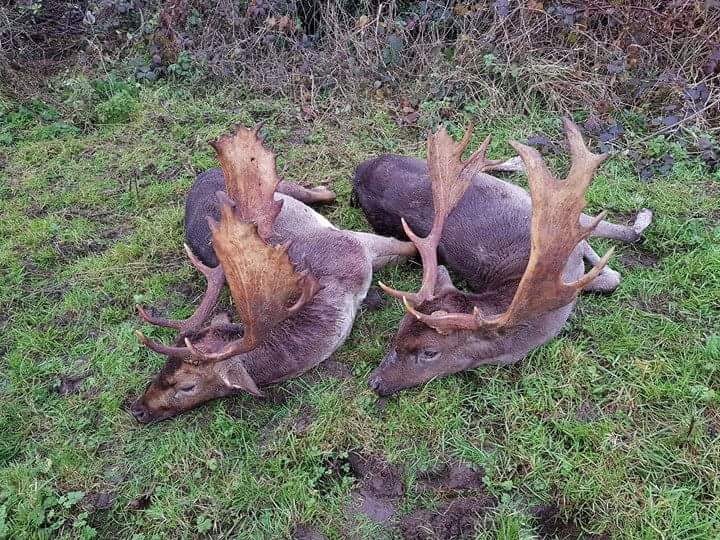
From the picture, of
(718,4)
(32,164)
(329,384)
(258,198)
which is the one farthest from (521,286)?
(32,164)

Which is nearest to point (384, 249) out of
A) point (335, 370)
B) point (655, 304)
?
point (335, 370)

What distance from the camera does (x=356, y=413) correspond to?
12.9 feet

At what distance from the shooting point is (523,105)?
6340 millimetres

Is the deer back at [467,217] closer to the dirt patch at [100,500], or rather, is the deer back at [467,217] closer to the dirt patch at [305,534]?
the dirt patch at [305,534]

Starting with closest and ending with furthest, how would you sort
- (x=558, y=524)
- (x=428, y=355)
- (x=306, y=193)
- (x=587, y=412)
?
(x=558, y=524)
(x=587, y=412)
(x=428, y=355)
(x=306, y=193)

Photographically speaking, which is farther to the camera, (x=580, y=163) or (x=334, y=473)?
(x=334, y=473)

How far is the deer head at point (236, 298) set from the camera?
3.34 meters

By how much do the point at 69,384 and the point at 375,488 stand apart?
2338mm

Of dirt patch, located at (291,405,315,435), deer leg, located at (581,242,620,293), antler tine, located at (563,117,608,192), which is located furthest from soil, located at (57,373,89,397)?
deer leg, located at (581,242,620,293)

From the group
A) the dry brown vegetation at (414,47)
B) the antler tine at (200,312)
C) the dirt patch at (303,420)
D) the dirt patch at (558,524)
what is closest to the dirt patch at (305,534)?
the dirt patch at (303,420)

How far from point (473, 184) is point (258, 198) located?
167 centimetres

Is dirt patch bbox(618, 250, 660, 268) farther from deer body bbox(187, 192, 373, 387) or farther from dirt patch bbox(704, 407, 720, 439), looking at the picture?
deer body bbox(187, 192, 373, 387)

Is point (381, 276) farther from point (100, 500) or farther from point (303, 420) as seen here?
point (100, 500)

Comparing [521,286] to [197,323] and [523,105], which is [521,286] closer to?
[197,323]
